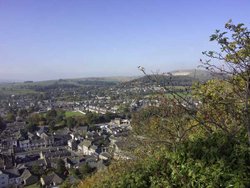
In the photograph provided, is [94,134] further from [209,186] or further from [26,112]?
[209,186]

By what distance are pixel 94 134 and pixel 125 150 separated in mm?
34792

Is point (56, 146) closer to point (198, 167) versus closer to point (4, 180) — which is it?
point (4, 180)

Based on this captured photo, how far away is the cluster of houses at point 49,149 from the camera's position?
87.6 feet

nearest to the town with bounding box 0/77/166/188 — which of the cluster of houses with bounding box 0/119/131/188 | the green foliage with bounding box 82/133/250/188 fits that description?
the cluster of houses with bounding box 0/119/131/188

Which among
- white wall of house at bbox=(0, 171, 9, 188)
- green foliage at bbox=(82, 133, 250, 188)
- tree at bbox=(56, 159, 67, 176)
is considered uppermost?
green foliage at bbox=(82, 133, 250, 188)

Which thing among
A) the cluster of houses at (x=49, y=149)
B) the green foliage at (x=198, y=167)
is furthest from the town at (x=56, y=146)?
the green foliage at (x=198, y=167)

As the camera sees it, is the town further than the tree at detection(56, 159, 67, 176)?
No

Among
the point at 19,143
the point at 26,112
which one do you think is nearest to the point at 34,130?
the point at 19,143

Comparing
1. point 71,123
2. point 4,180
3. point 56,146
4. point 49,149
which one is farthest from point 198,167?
point 71,123

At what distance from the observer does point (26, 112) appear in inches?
2665

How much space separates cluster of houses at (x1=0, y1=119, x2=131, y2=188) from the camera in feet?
87.6

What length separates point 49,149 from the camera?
39.3 m

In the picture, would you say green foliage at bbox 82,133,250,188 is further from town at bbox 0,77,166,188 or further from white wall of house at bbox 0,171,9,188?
white wall of house at bbox 0,171,9,188

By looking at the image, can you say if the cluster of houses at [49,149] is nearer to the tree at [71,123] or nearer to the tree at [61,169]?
the tree at [61,169]
